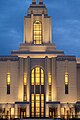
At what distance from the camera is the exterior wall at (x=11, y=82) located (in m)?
53.7

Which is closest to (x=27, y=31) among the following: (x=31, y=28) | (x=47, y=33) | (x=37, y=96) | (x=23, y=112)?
(x=31, y=28)

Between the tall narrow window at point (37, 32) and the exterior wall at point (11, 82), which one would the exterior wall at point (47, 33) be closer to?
the tall narrow window at point (37, 32)

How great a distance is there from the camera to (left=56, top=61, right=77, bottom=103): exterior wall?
5372cm

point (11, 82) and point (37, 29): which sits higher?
point (37, 29)

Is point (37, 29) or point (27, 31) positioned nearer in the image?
point (27, 31)

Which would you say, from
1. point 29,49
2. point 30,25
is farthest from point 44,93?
point 30,25

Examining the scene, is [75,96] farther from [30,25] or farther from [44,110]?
[30,25]

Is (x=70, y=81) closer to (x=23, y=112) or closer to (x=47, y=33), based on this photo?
(x=23, y=112)

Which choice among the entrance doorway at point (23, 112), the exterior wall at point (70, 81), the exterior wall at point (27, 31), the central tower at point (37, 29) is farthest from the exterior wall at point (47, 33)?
the entrance doorway at point (23, 112)

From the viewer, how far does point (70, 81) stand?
178 feet

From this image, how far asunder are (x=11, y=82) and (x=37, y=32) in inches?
417

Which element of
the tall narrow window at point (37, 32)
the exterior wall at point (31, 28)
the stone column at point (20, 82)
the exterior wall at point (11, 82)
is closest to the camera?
the stone column at point (20, 82)

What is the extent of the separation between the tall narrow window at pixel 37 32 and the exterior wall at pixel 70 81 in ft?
23.0

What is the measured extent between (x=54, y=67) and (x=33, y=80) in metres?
3.77
